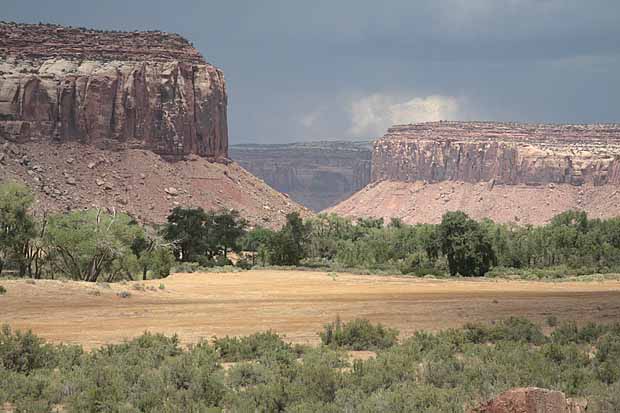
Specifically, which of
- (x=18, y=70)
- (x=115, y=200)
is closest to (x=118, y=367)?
(x=115, y=200)

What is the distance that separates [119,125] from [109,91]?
3840mm

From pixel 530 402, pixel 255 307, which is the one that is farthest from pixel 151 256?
pixel 530 402

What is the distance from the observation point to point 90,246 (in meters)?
46.1

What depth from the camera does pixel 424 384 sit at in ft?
60.6

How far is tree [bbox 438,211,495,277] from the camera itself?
70.8m

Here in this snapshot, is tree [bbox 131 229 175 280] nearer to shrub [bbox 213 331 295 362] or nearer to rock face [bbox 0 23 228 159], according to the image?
shrub [bbox 213 331 295 362]

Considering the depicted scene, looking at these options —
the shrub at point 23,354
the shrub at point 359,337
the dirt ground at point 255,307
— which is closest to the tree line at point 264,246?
the dirt ground at point 255,307

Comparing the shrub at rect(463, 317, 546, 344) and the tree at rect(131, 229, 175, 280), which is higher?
the tree at rect(131, 229, 175, 280)

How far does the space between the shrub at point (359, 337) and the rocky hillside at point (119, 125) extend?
2941 inches

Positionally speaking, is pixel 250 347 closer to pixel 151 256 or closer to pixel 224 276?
pixel 151 256

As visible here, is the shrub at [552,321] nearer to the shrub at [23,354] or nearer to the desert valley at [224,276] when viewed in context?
the desert valley at [224,276]

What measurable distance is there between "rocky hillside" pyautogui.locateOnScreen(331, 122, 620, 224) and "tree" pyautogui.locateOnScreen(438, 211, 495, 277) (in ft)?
280

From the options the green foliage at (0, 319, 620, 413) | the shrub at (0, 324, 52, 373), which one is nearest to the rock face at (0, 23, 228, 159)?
the shrub at (0, 324, 52, 373)

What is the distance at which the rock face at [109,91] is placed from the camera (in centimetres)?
11006
